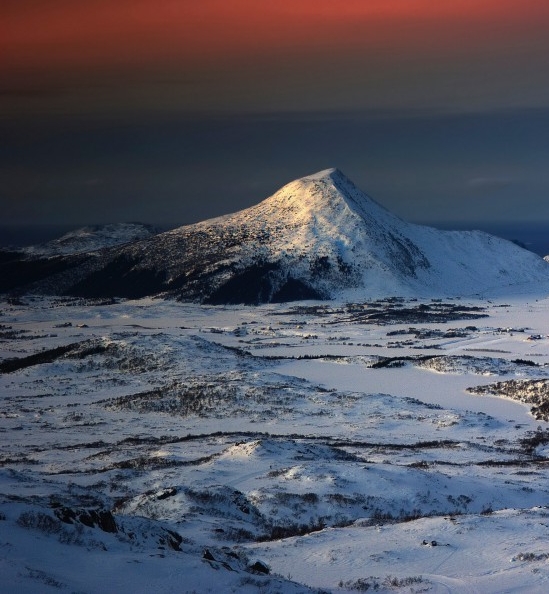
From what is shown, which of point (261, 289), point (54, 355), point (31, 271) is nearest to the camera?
point (54, 355)

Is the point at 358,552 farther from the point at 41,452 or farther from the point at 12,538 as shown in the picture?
the point at 41,452

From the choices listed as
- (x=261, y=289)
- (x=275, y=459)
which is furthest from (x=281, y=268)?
(x=275, y=459)

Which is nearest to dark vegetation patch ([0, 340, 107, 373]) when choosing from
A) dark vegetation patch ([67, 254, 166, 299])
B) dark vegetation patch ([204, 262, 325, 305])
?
dark vegetation patch ([204, 262, 325, 305])

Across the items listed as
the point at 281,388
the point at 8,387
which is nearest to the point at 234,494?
the point at 281,388

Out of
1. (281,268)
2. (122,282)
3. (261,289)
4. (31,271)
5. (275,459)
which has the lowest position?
(275,459)

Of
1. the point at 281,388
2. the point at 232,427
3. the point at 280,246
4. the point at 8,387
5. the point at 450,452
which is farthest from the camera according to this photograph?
the point at 280,246

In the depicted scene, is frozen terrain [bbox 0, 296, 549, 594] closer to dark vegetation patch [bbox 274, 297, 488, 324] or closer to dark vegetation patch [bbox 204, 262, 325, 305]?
dark vegetation patch [bbox 274, 297, 488, 324]

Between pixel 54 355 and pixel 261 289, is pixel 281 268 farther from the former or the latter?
pixel 54 355

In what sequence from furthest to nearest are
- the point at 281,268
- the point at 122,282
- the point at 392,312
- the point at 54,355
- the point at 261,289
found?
the point at 122,282, the point at 281,268, the point at 261,289, the point at 392,312, the point at 54,355

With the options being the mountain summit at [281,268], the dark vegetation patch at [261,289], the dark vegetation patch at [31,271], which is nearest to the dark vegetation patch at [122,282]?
the mountain summit at [281,268]
